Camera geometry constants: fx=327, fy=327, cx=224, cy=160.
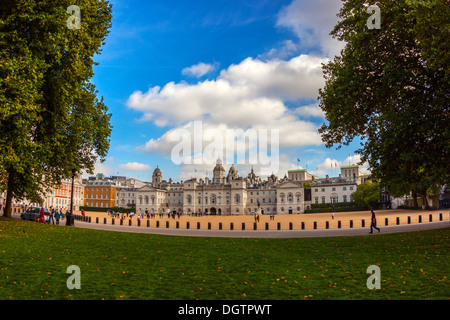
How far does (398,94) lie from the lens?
17.5 meters

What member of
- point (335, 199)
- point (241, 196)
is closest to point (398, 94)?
point (335, 199)

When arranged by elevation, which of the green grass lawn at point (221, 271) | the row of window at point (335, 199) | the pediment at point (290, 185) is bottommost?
the green grass lawn at point (221, 271)

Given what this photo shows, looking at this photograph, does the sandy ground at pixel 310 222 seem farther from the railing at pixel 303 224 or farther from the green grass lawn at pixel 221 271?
the green grass lawn at pixel 221 271

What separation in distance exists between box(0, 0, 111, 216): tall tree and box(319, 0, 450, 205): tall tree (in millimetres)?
15107

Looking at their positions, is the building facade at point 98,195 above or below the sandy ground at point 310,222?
above

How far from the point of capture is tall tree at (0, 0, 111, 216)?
583 inches

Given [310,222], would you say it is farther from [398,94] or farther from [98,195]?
[98,195]

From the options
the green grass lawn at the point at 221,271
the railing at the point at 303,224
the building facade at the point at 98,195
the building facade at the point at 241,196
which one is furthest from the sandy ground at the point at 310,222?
the building facade at the point at 98,195

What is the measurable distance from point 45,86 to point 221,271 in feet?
52.6

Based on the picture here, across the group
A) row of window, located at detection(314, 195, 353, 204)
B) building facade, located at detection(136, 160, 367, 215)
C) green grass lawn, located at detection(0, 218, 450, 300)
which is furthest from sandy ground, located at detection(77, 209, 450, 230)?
building facade, located at detection(136, 160, 367, 215)

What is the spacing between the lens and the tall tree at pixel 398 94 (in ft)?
50.5

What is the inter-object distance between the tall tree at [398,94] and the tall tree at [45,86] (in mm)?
15107
